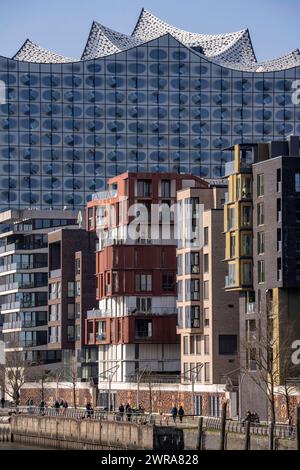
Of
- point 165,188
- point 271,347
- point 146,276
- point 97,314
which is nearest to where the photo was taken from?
point 271,347

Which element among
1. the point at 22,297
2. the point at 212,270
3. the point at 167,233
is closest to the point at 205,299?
the point at 212,270

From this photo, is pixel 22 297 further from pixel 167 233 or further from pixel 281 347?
pixel 281 347

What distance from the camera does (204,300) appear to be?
119m

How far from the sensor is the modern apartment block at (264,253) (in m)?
105

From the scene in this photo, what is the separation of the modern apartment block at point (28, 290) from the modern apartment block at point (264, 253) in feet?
160

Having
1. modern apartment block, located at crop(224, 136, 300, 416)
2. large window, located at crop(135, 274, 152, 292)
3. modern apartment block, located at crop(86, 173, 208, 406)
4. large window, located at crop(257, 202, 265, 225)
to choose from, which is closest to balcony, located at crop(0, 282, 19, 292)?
modern apartment block, located at crop(86, 173, 208, 406)

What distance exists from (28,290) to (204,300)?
43.2 metres

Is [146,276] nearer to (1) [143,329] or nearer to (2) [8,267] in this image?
(1) [143,329]

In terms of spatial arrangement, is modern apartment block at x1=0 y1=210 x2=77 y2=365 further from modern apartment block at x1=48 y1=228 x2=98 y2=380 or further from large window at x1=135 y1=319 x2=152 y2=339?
large window at x1=135 y1=319 x2=152 y2=339

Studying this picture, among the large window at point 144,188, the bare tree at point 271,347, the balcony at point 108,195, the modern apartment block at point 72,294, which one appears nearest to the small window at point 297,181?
the bare tree at point 271,347

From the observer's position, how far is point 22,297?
160 meters

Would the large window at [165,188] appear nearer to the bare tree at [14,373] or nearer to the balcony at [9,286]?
the bare tree at [14,373]

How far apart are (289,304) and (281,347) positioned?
313 cm

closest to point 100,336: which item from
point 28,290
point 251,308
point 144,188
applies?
point 144,188
